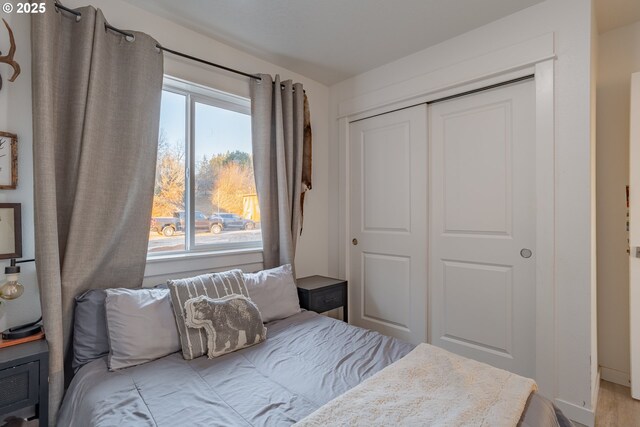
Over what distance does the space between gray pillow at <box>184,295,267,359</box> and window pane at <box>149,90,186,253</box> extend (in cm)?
68

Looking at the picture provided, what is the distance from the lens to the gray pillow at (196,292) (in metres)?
1.56

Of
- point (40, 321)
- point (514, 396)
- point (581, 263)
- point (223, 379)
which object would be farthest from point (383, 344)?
point (40, 321)

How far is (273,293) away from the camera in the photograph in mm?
2088

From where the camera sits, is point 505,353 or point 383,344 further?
point 505,353

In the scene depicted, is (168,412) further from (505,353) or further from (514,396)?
(505,353)

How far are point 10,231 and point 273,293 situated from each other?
1.38 m

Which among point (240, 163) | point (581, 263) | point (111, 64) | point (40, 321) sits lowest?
point (40, 321)

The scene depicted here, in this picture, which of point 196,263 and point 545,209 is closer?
point 545,209

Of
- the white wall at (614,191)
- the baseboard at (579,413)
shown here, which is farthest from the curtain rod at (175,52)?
the baseboard at (579,413)

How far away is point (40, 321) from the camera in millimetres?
1592

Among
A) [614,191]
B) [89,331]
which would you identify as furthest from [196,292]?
[614,191]

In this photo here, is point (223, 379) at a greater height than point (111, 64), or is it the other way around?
point (111, 64)

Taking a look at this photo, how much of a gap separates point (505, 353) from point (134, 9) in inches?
128

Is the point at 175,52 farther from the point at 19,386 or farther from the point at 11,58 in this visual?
the point at 19,386
